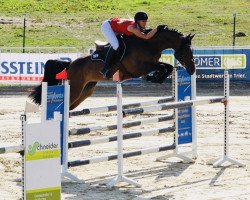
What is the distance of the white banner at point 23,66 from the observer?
85.6ft

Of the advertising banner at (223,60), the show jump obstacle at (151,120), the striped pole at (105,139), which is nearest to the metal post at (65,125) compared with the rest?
the show jump obstacle at (151,120)

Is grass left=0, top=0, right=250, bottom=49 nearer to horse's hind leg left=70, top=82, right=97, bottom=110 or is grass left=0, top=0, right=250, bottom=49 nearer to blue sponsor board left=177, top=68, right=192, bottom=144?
horse's hind leg left=70, top=82, right=97, bottom=110

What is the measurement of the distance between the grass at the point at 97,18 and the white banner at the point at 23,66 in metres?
7.28

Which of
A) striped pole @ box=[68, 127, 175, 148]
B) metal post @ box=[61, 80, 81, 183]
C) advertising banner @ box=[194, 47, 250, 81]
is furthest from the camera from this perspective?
advertising banner @ box=[194, 47, 250, 81]

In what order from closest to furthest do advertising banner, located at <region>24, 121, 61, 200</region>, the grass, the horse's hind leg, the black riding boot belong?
advertising banner, located at <region>24, 121, 61, 200</region>
the black riding boot
the horse's hind leg
the grass

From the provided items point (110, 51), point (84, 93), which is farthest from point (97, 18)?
point (110, 51)

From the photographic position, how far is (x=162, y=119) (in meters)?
13.7

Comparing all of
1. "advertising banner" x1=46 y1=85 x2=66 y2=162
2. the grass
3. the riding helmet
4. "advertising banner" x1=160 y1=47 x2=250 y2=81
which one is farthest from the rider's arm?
the grass

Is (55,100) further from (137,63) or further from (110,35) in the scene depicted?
(110,35)

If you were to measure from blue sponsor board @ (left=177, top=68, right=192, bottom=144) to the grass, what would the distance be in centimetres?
1931

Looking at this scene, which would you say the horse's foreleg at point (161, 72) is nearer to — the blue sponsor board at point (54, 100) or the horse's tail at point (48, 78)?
the horse's tail at point (48, 78)

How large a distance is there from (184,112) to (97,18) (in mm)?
25580

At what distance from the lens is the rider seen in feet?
46.5

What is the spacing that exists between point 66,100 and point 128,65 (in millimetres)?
2522
